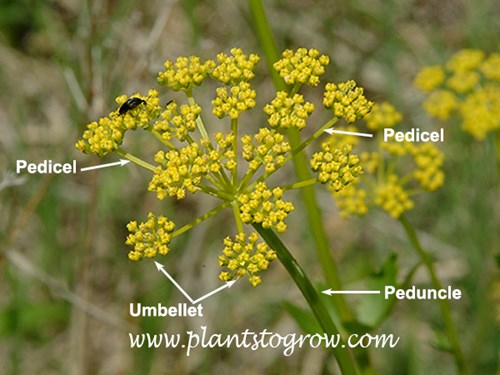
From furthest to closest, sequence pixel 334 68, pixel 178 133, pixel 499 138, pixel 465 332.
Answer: pixel 334 68, pixel 465 332, pixel 499 138, pixel 178 133

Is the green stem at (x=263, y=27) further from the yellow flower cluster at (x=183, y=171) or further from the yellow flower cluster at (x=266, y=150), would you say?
the yellow flower cluster at (x=183, y=171)

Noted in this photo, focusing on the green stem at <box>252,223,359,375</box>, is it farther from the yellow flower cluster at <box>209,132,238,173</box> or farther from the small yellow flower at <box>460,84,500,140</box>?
the small yellow flower at <box>460,84,500,140</box>

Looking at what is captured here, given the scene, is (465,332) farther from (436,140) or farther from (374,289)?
(374,289)

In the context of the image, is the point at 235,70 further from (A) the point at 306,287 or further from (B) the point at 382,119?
(B) the point at 382,119

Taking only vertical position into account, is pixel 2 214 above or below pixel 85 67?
below

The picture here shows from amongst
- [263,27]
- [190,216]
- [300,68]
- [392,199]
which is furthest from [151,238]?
[190,216]

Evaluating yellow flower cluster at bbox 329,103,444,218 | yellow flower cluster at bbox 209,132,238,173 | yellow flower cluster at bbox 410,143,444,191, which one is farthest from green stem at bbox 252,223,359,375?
yellow flower cluster at bbox 410,143,444,191

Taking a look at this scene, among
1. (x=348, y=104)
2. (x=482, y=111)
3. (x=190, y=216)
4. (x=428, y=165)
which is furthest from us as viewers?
(x=190, y=216)

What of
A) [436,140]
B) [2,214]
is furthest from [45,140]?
[436,140]
